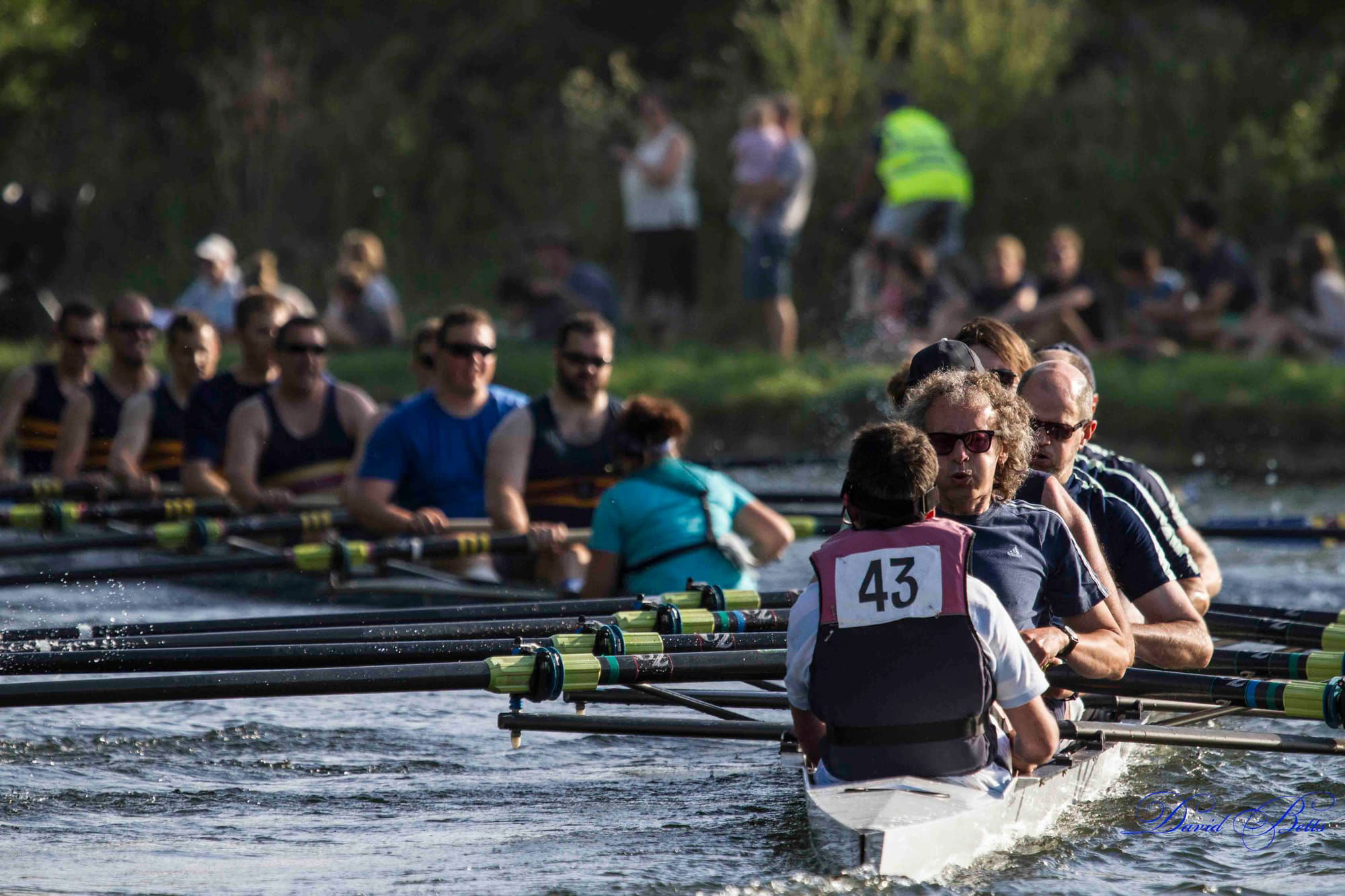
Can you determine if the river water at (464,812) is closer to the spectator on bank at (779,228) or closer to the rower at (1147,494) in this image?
the rower at (1147,494)

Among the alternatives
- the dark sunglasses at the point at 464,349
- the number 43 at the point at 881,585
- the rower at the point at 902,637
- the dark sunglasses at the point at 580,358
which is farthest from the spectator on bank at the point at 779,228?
the number 43 at the point at 881,585

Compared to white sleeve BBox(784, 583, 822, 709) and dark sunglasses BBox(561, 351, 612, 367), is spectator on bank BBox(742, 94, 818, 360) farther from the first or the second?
white sleeve BBox(784, 583, 822, 709)

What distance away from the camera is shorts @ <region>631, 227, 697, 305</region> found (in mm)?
15328

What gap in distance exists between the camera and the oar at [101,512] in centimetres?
894

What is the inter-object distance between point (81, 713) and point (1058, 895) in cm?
361

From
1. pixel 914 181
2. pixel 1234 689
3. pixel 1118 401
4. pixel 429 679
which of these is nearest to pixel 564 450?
pixel 429 679

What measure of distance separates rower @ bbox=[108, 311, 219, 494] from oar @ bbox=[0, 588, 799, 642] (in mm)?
4091

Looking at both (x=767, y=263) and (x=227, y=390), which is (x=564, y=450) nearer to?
(x=227, y=390)

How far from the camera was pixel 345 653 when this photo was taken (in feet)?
16.3

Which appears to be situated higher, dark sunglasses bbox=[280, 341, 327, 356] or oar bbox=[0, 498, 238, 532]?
dark sunglasses bbox=[280, 341, 327, 356]

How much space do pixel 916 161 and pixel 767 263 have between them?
4.65 feet

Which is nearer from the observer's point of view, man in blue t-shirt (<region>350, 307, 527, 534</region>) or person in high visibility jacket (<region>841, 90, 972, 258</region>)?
man in blue t-shirt (<region>350, 307, 527, 534</region>)

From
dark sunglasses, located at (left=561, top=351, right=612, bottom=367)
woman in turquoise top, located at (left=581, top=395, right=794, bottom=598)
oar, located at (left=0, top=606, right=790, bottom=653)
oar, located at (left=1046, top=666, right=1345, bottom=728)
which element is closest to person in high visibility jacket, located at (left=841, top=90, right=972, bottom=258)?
dark sunglasses, located at (left=561, top=351, right=612, bottom=367)

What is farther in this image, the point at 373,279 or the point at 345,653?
the point at 373,279
